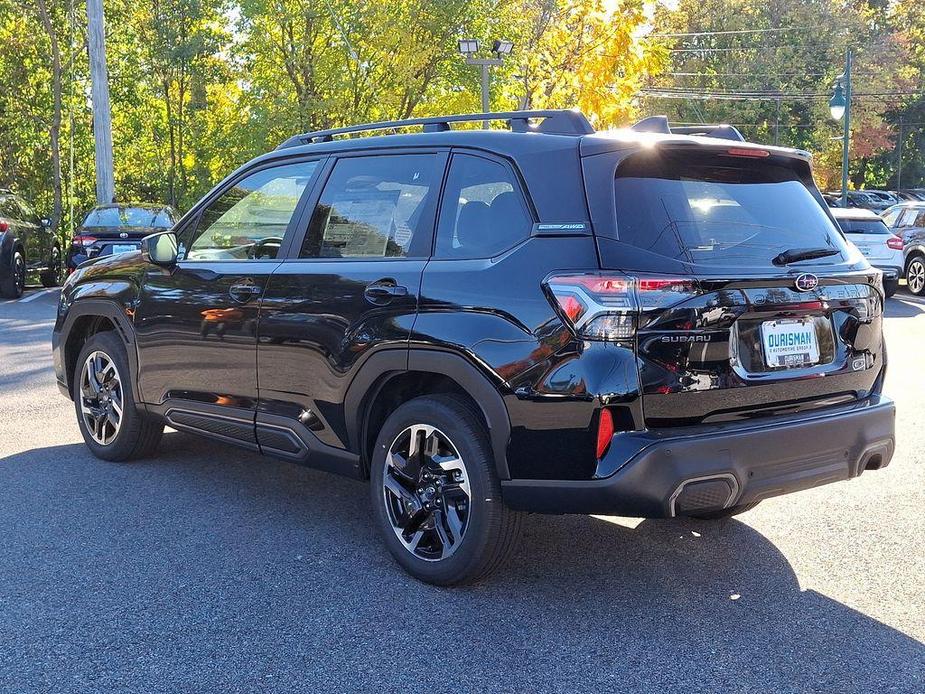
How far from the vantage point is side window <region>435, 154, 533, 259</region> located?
161 inches

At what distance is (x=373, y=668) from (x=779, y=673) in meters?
1.32

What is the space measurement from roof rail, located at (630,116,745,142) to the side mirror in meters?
2.53

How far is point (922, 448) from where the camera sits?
6766 mm

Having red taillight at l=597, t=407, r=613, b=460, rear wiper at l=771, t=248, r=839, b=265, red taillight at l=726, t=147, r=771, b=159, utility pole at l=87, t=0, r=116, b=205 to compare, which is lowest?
red taillight at l=597, t=407, r=613, b=460

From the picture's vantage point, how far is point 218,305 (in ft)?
17.5

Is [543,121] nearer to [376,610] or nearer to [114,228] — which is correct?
[376,610]

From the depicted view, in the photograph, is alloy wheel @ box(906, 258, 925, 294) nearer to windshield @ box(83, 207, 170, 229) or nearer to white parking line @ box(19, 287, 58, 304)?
windshield @ box(83, 207, 170, 229)

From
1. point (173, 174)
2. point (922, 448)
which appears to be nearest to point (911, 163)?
point (173, 174)

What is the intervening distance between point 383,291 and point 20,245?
1497 cm

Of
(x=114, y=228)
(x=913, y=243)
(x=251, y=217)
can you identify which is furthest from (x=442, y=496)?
(x=913, y=243)

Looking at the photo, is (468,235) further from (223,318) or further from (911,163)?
(911,163)

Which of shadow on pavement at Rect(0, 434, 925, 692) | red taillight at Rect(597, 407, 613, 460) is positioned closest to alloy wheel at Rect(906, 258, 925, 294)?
shadow on pavement at Rect(0, 434, 925, 692)

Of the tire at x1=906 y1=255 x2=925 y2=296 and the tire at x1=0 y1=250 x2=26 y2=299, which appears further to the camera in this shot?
the tire at x1=906 y1=255 x2=925 y2=296

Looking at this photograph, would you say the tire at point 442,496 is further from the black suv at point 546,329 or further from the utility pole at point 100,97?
the utility pole at point 100,97
